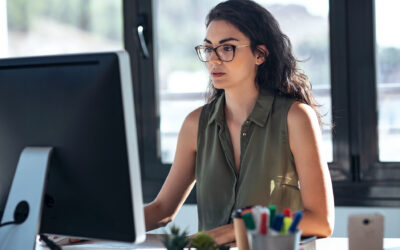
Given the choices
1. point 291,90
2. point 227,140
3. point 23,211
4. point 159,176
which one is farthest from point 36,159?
point 159,176

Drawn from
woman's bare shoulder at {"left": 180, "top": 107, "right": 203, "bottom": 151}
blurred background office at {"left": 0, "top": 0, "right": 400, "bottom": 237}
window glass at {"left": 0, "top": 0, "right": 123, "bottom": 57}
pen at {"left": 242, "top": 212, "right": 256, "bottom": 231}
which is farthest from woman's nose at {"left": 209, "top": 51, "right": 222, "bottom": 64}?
window glass at {"left": 0, "top": 0, "right": 123, "bottom": 57}

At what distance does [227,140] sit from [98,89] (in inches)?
34.5

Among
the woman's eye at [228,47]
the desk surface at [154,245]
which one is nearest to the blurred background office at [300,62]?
the woman's eye at [228,47]

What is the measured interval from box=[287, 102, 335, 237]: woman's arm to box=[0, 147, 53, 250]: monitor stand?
722 millimetres

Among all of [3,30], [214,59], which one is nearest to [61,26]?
[3,30]

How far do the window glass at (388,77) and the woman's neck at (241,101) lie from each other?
0.88 m

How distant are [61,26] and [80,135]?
198 cm

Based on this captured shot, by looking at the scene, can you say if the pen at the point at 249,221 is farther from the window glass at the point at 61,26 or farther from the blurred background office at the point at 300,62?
the window glass at the point at 61,26

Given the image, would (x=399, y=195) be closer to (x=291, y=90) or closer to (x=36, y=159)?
(x=291, y=90)

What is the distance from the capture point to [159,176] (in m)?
2.79

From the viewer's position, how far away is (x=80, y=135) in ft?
3.65

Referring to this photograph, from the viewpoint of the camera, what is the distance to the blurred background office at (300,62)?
253cm

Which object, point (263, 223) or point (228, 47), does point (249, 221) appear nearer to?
point (263, 223)

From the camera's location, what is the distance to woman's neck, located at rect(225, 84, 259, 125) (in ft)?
6.29
